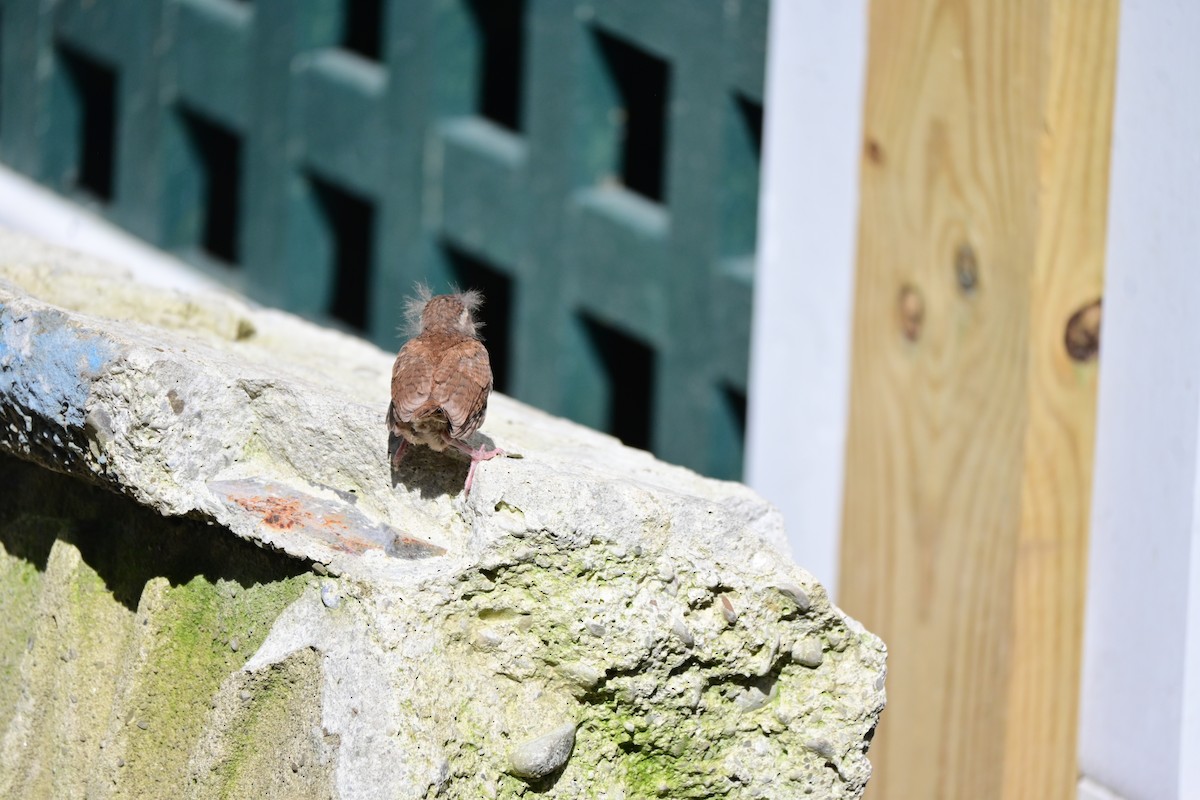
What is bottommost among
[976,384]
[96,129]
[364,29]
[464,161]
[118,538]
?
[118,538]

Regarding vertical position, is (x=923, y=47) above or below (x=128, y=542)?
above

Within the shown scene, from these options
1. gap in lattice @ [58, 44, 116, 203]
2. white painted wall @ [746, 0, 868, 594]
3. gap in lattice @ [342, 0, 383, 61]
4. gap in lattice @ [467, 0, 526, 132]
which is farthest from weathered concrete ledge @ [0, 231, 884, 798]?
gap in lattice @ [58, 44, 116, 203]

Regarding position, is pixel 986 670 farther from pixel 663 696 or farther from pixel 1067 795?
pixel 663 696

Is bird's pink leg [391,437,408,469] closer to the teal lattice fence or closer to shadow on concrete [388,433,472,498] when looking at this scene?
shadow on concrete [388,433,472,498]

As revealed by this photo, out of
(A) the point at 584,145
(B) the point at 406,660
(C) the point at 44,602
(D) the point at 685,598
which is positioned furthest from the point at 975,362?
(A) the point at 584,145

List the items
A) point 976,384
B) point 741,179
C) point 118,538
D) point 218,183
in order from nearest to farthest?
point 118,538 < point 976,384 < point 741,179 < point 218,183

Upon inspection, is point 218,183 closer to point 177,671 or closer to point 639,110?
point 639,110

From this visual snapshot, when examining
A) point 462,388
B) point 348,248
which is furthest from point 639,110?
point 462,388
